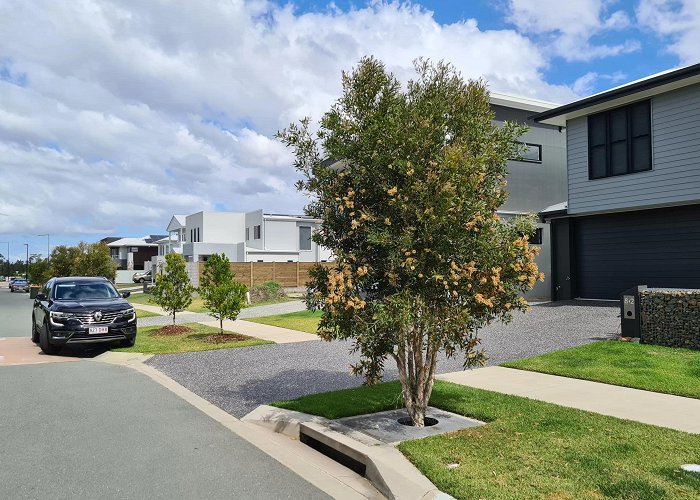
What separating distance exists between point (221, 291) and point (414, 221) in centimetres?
1033

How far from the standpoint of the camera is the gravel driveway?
29.2 ft

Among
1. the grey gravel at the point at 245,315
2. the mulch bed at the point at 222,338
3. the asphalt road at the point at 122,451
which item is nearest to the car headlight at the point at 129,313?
the mulch bed at the point at 222,338

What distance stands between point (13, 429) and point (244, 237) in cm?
4773

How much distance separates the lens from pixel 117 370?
10938 mm

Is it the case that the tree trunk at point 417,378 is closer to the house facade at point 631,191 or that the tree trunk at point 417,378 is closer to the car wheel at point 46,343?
the car wheel at point 46,343

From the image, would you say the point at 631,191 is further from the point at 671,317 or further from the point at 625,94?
the point at 671,317

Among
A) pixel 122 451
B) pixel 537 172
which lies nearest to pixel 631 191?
pixel 537 172

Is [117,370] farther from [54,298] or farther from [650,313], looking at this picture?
[650,313]

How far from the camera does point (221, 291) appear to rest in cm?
1516

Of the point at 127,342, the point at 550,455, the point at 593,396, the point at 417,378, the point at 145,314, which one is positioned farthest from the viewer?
the point at 145,314

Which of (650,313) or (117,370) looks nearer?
(117,370)

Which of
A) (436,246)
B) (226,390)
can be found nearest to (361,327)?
(436,246)

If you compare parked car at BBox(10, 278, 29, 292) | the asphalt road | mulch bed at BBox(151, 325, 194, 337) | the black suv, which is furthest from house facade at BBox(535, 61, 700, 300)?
parked car at BBox(10, 278, 29, 292)

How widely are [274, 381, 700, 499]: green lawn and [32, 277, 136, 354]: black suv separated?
7.72 m
